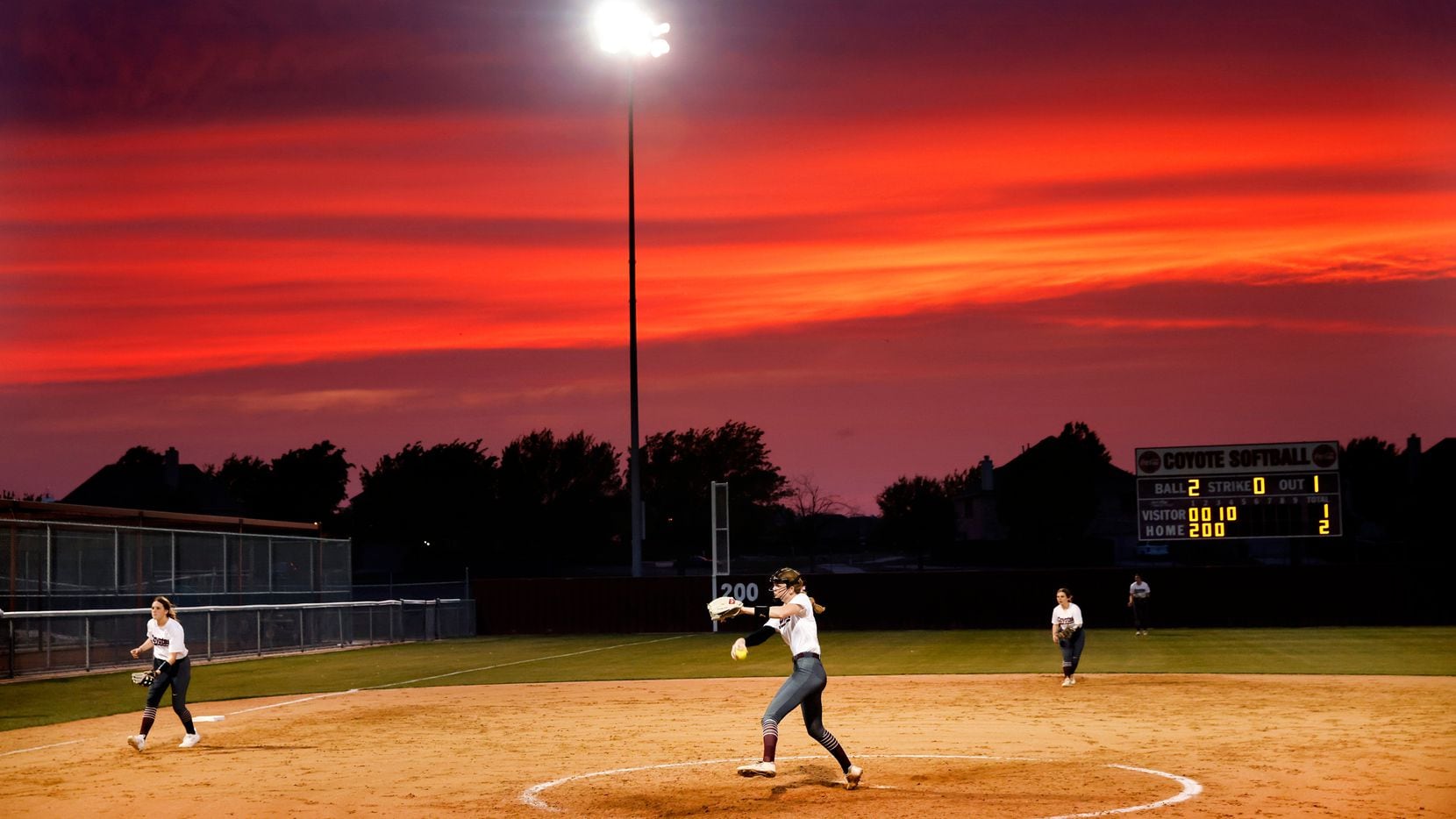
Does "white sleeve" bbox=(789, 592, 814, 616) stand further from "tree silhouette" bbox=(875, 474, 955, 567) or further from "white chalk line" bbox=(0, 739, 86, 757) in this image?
"tree silhouette" bbox=(875, 474, 955, 567)

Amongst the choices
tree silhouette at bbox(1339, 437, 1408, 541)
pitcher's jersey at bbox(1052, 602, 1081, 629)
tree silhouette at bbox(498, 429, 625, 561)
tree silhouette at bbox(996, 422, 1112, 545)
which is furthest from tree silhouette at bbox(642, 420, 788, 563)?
pitcher's jersey at bbox(1052, 602, 1081, 629)

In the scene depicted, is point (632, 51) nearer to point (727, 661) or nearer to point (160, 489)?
point (727, 661)

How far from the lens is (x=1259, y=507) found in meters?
42.1

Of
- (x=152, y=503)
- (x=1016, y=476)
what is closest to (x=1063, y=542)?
(x=1016, y=476)

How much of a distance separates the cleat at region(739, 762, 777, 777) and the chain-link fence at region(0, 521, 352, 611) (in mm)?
23799

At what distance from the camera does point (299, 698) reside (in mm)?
26188

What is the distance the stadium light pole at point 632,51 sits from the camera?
44125mm

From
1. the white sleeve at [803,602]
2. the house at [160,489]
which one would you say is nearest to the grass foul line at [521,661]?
the white sleeve at [803,602]

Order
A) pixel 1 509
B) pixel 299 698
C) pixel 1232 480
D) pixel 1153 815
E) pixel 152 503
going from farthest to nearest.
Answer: pixel 152 503 < pixel 1232 480 < pixel 1 509 < pixel 299 698 < pixel 1153 815

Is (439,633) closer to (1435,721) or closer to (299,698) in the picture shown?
(299,698)

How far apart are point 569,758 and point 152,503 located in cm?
7356

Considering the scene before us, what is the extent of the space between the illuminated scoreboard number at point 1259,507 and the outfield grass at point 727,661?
3003 mm

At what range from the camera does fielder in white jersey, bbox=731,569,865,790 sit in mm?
13812

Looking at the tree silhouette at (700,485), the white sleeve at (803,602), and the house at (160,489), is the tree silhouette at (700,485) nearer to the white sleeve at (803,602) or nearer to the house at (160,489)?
the house at (160,489)
